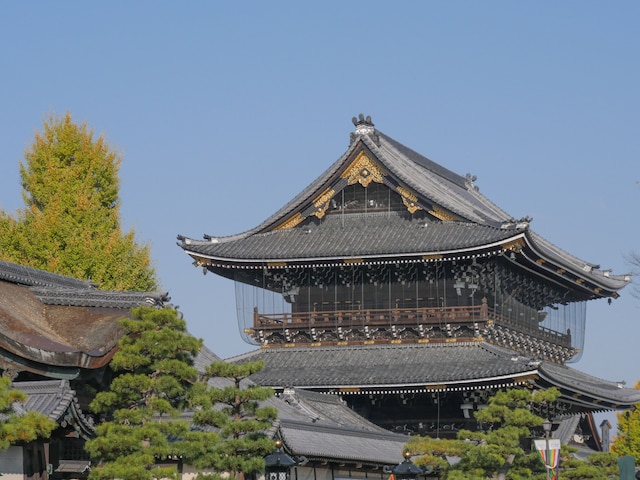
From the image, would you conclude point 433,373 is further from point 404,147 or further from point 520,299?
point 404,147

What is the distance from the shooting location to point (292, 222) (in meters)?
52.1

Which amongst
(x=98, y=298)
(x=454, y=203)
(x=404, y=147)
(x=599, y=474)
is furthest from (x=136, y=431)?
(x=404, y=147)

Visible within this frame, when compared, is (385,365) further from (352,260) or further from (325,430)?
(325,430)

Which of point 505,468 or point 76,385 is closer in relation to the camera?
point 76,385

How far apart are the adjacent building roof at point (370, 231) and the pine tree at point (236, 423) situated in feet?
54.0

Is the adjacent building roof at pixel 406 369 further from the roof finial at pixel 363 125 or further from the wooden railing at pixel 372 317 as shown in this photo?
the roof finial at pixel 363 125

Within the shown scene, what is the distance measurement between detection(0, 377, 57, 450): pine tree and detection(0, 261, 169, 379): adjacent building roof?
178 inches

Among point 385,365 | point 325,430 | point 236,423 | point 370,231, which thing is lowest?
point 325,430

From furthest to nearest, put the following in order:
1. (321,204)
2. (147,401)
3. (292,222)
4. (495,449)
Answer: (292,222) → (321,204) → (495,449) → (147,401)

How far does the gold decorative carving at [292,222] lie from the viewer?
52.0 m

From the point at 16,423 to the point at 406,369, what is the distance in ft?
84.5

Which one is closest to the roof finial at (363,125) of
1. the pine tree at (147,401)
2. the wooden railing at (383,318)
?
the wooden railing at (383,318)

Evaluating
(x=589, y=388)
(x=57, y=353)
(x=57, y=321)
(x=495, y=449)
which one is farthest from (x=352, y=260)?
(x=57, y=353)

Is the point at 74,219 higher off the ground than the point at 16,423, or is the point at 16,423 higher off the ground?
the point at 74,219
